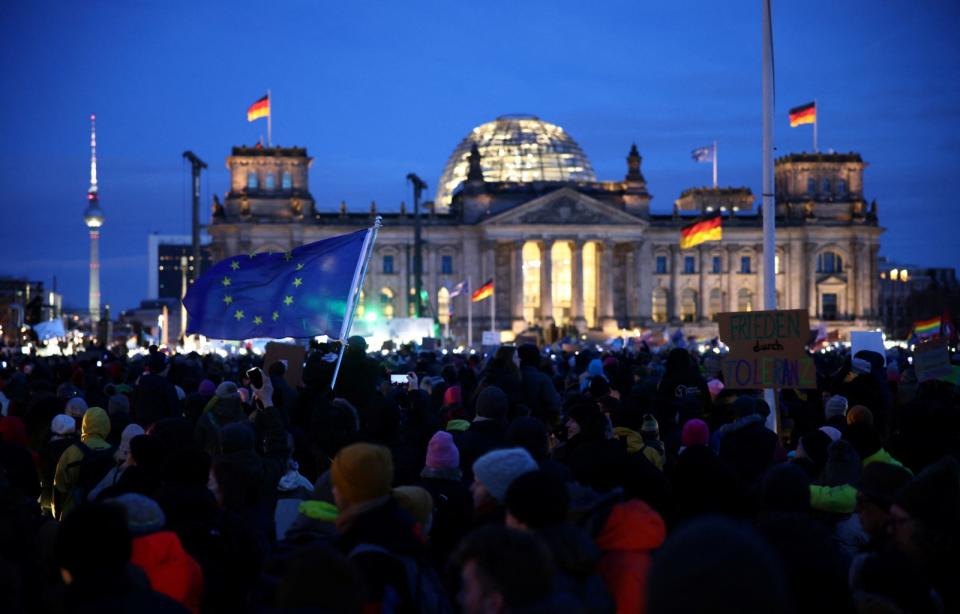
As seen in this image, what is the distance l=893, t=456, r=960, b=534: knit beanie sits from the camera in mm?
6516

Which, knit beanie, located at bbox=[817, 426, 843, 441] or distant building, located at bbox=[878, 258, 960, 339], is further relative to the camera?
distant building, located at bbox=[878, 258, 960, 339]

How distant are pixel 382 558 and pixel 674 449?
6.52 metres

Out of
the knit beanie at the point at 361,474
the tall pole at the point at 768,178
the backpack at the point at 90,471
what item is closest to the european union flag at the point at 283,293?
the backpack at the point at 90,471

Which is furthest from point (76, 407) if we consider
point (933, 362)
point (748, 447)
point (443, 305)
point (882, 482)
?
point (443, 305)

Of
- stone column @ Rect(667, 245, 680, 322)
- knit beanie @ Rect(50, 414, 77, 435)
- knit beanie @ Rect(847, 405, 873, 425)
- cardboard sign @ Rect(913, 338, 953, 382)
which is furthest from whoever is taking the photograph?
stone column @ Rect(667, 245, 680, 322)

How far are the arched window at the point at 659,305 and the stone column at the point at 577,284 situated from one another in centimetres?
686

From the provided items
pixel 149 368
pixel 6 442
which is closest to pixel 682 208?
pixel 149 368

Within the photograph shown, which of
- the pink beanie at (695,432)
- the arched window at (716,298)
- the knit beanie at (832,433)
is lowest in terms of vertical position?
the knit beanie at (832,433)

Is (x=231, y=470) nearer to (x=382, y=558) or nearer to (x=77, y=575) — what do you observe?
(x=382, y=558)

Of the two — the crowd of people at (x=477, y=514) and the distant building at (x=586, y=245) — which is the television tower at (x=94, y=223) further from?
the crowd of people at (x=477, y=514)

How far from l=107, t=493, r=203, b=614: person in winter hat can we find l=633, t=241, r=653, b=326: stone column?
91.0m

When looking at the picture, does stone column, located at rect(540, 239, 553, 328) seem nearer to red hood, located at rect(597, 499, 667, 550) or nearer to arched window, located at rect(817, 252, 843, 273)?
arched window, located at rect(817, 252, 843, 273)

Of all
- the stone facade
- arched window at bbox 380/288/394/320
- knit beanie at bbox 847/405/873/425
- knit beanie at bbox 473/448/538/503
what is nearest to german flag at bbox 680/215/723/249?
the stone facade

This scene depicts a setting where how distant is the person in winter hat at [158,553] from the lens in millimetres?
6578
